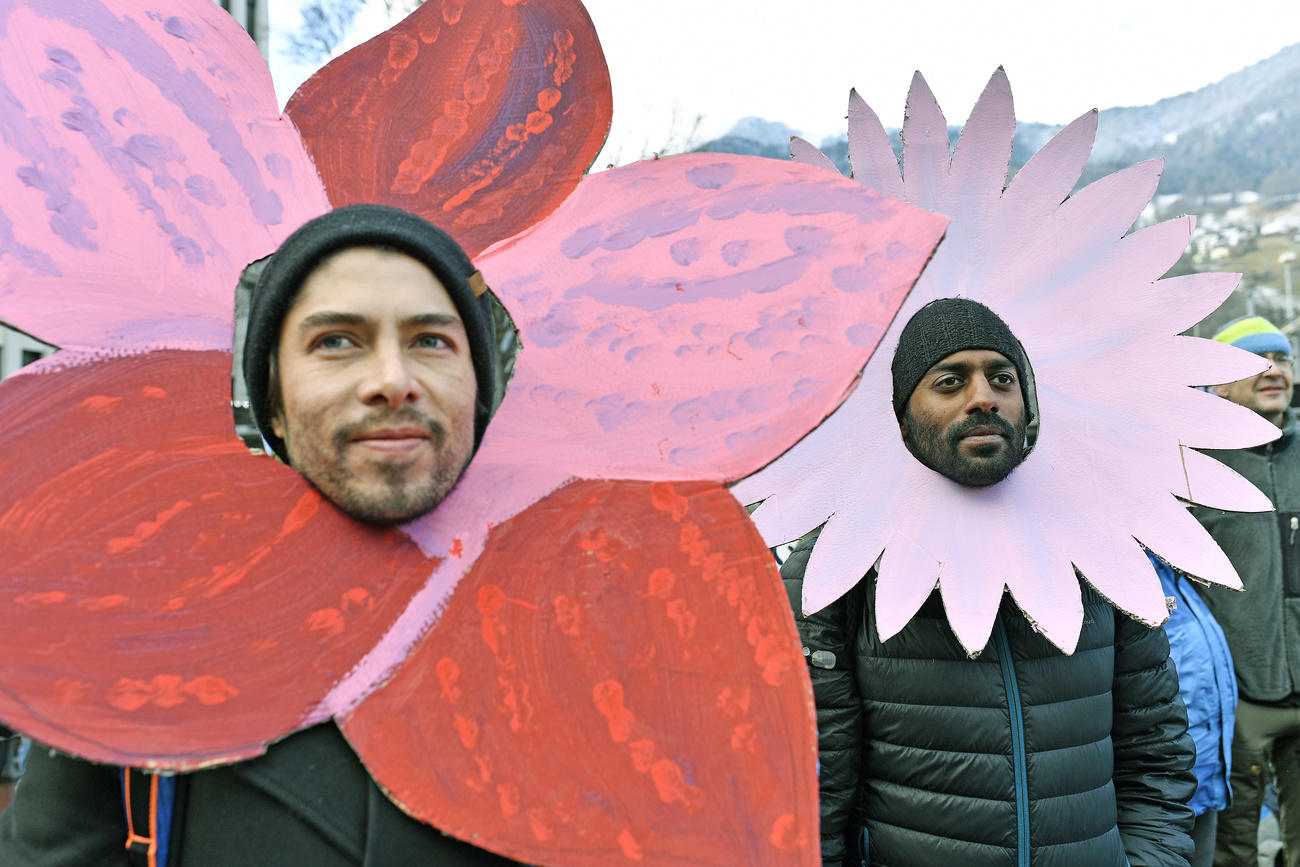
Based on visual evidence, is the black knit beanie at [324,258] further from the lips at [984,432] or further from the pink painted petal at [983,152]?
the pink painted petal at [983,152]

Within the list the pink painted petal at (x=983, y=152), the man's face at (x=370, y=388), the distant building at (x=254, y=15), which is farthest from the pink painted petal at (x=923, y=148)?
the distant building at (x=254, y=15)

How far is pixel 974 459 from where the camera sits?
1747 mm

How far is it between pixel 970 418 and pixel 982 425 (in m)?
0.03

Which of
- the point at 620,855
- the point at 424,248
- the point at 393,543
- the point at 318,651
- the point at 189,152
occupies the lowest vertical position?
the point at 620,855

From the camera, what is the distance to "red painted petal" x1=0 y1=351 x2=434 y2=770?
912 millimetres

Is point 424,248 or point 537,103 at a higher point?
point 537,103

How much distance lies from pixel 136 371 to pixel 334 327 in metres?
0.25

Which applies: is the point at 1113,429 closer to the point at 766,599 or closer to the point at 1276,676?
the point at 766,599

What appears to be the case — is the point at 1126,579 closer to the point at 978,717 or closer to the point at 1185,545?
the point at 1185,545

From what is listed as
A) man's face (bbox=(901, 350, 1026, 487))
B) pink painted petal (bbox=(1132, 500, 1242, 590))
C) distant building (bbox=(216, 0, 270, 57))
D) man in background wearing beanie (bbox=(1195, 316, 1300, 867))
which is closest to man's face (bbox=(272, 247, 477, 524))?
man's face (bbox=(901, 350, 1026, 487))

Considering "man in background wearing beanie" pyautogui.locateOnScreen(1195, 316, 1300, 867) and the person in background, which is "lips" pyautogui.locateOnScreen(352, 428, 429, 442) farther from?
"man in background wearing beanie" pyautogui.locateOnScreen(1195, 316, 1300, 867)

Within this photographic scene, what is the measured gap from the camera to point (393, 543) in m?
1.08

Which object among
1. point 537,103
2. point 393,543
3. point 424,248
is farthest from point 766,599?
point 537,103

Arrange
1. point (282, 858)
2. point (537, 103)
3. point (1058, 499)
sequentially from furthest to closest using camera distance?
1. point (1058, 499)
2. point (537, 103)
3. point (282, 858)
